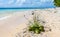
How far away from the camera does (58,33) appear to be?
4.20 meters

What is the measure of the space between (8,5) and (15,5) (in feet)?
1.04

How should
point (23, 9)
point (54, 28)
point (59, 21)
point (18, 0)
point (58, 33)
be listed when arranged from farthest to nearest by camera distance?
point (23, 9) → point (18, 0) → point (59, 21) → point (54, 28) → point (58, 33)

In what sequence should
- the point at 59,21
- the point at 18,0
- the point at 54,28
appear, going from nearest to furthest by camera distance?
the point at 54,28 < the point at 59,21 < the point at 18,0

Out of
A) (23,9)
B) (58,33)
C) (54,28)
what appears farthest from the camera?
(23,9)

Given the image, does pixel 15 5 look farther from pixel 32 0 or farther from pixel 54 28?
pixel 54 28

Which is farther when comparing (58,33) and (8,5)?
(8,5)

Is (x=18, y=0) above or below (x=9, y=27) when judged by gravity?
above

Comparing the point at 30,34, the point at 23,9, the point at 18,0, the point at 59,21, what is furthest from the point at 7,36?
the point at 23,9

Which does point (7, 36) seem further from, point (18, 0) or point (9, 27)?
point (18, 0)

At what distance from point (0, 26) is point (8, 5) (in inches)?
114

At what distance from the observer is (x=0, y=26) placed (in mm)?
5219

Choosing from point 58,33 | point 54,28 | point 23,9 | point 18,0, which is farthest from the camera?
point 23,9

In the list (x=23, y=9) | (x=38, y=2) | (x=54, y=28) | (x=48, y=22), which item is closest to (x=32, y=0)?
(x=38, y=2)

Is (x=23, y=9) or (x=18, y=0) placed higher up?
(x=18, y=0)
